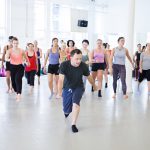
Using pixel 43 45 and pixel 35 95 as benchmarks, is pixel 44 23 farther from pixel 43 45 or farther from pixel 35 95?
pixel 35 95

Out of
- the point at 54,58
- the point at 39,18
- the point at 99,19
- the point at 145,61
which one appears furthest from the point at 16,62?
the point at 99,19

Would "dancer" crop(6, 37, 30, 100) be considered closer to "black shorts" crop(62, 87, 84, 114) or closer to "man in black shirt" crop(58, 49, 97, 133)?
"black shorts" crop(62, 87, 84, 114)

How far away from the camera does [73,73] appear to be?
4625 mm

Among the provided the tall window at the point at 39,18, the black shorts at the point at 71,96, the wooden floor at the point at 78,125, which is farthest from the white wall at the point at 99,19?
the black shorts at the point at 71,96

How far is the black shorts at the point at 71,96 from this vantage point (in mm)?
4703

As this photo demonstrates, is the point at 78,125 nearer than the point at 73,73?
No

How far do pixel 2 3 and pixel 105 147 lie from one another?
36.2 ft

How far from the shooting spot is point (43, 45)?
614 inches

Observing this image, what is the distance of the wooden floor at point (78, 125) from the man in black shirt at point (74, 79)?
39cm

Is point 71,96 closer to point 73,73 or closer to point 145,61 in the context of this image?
point 73,73

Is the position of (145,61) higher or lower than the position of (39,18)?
lower

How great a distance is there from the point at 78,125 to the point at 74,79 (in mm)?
809

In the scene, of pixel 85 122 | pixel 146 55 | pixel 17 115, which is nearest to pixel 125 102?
pixel 146 55

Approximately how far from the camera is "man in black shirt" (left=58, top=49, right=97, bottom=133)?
452cm
